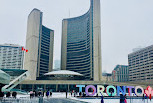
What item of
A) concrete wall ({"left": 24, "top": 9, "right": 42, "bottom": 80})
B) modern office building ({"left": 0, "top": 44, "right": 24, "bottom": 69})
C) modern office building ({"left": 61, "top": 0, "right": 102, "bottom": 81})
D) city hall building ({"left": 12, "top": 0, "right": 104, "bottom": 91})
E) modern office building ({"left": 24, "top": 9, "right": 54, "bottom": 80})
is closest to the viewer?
city hall building ({"left": 12, "top": 0, "right": 104, "bottom": 91})

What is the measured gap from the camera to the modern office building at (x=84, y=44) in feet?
405

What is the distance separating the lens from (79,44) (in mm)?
161125

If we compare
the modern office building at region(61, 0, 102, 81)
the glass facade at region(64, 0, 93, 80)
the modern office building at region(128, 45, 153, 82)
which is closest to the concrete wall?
the modern office building at region(61, 0, 102, 81)

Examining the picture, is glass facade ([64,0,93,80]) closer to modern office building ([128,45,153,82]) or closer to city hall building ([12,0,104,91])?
city hall building ([12,0,104,91])

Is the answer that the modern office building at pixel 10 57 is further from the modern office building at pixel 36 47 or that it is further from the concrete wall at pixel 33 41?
the concrete wall at pixel 33 41

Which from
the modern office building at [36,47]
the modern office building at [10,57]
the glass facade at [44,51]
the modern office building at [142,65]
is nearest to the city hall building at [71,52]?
the modern office building at [36,47]

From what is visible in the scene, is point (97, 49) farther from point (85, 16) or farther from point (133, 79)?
point (133, 79)

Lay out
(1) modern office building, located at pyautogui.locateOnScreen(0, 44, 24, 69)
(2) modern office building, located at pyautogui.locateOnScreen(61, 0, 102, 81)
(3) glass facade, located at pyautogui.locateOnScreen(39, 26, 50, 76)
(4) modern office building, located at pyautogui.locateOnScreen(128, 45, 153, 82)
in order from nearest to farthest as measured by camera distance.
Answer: (2) modern office building, located at pyautogui.locateOnScreen(61, 0, 102, 81)
(4) modern office building, located at pyautogui.locateOnScreen(128, 45, 153, 82)
(3) glass facade, located at pyautogui.locateOnScreen(39, 26, 50, 76)
(1) modern office building, located at pyautogui.locateOnScreen(0, 44, 24, 69)

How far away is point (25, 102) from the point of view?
2317 centimetres

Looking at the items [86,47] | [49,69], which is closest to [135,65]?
[86,47]

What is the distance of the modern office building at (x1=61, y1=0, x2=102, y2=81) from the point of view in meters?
124

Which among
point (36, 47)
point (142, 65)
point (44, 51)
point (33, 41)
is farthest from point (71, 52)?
point (142, 65)

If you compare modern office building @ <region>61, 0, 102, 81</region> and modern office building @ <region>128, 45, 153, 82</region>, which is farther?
modern office building @ <region>128, 45, 153, 82</region>

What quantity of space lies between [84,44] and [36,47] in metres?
41.7
